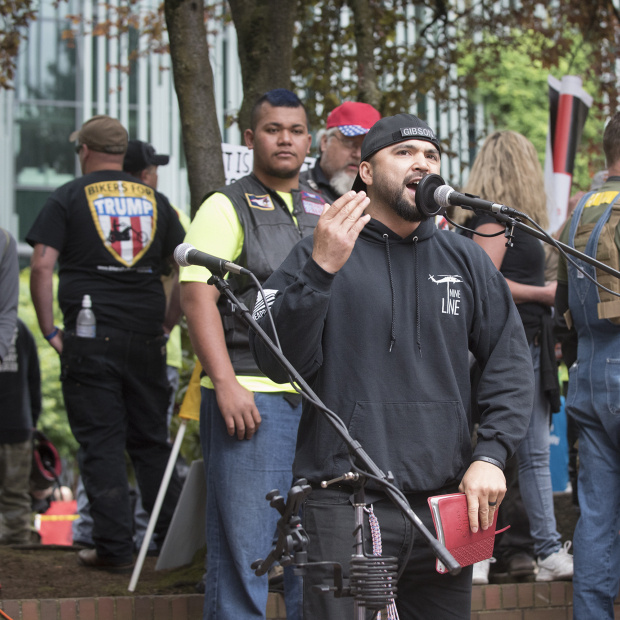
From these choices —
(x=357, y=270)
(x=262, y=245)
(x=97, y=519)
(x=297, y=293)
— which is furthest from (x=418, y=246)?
(x=97, y=519)

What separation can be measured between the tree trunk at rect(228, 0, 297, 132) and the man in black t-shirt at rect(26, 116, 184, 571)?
0.98m

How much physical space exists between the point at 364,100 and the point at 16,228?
56.6 ft

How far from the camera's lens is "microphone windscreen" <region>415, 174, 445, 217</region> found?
2.98 m

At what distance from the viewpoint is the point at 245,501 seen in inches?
→ 155

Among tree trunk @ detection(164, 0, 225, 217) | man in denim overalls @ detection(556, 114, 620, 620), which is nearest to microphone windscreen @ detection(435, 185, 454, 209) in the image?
man in denim overalls @ detection(556, 114, 620, 620)

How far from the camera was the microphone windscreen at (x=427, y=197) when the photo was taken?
2.98 metres

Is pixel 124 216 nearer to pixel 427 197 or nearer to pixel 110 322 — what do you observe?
pixel 110 322

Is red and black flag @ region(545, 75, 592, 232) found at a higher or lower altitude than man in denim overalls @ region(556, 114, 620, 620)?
higher

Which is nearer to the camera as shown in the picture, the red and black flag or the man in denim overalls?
the man in denim overalls

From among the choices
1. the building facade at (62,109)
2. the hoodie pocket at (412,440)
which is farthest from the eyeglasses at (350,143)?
the building facade at (62,109)

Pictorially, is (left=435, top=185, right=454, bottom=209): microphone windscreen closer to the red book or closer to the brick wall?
the red book

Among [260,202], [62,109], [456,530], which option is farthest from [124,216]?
[62,109]

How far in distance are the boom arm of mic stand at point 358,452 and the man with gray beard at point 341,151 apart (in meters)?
2.63

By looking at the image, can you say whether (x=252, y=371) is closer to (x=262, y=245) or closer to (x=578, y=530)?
(x=262, y=245)
